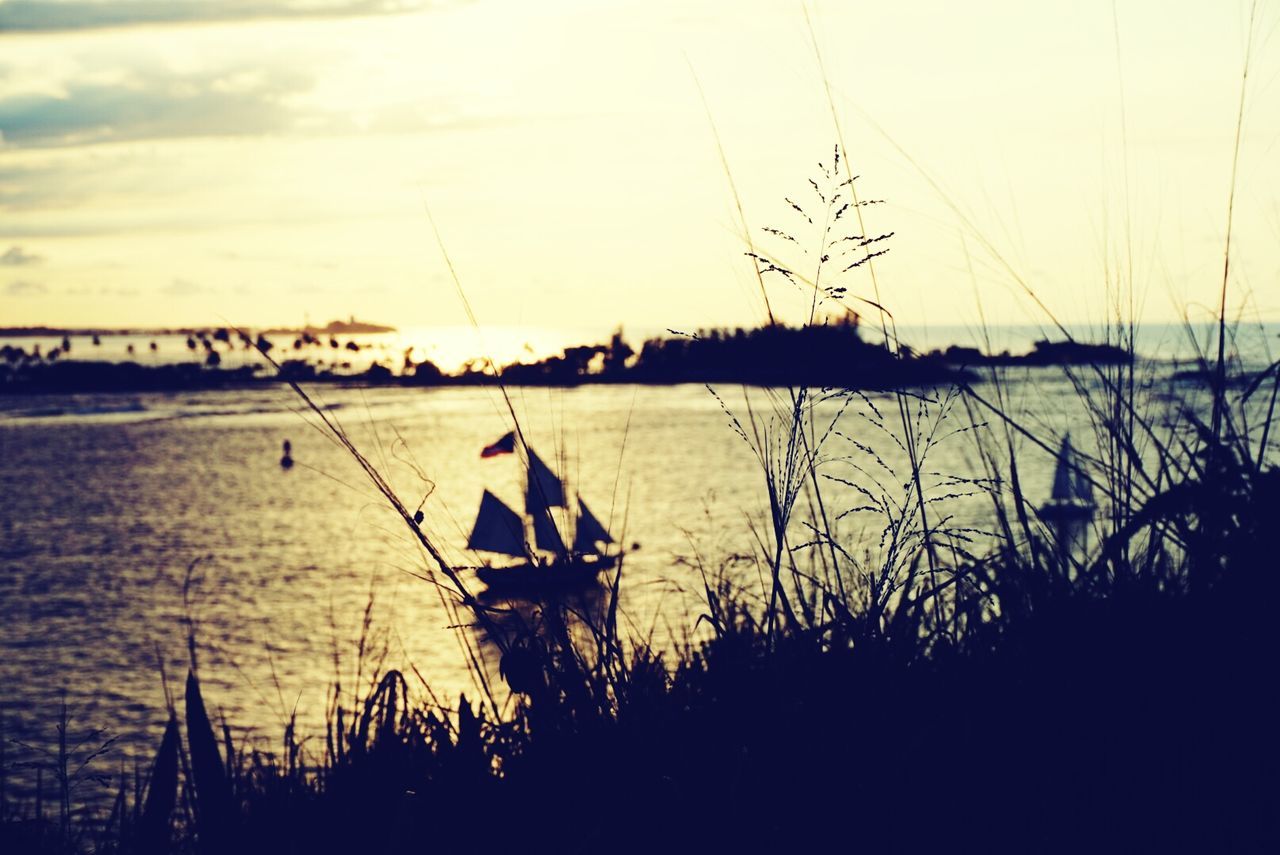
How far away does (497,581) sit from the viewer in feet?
8.62

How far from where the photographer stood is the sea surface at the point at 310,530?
406 centimetres

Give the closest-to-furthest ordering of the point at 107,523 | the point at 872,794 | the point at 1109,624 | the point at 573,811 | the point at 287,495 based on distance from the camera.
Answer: the point at 872,794 → the point at 573,811 → the point at 1109,624 → the point at 107,523 → the point at 287,495

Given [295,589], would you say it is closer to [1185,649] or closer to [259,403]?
[1185,649]

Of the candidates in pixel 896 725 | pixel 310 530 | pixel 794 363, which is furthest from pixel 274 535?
pixel 896 725

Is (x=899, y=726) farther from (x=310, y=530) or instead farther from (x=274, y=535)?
(x=310, y=530)

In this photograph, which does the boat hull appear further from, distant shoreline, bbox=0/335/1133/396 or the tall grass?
distant shoreline, bbox=0/335/1133/396

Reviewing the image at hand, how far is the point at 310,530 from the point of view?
112 feet

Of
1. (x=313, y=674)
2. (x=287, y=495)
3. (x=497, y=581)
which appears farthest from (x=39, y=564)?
(x=497, y=581)

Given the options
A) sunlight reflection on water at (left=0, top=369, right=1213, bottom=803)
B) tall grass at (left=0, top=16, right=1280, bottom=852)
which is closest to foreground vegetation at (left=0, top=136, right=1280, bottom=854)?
tall grass at (left=0, top=16, right=1280, bottom=852)

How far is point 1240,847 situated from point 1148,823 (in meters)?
0.14

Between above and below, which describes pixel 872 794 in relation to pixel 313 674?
above

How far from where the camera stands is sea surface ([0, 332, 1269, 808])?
4062 mm

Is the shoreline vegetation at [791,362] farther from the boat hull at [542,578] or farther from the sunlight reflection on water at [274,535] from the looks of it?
the boat hull at [542,578]

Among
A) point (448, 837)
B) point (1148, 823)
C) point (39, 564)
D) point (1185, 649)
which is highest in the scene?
point (1185, 649)
